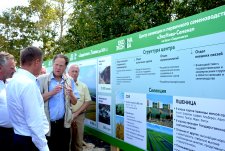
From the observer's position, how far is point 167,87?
4086mm

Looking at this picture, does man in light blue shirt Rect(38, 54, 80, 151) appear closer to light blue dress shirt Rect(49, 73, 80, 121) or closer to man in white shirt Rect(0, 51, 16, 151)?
light blue dress shirt Rect(49, 73, 80, 121)

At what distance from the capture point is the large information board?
335 cm

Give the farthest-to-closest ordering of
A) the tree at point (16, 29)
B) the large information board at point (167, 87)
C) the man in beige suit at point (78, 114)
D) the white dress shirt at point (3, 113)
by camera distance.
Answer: the tree at point (16, 29) → the man in beige suit at point (78, 114) → the white dress shirt at point (3, 113) → the large information board at point (167, 87)

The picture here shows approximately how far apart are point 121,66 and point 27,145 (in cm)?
242

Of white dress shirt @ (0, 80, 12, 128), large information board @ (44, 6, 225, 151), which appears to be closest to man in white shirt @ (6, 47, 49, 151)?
white dress shirt @ (0, 80, 12, 128)

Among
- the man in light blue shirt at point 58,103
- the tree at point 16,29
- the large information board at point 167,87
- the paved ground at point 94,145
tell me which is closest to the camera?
the large information board at point 167,87

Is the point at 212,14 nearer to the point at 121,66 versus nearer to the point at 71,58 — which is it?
the point at 121,66

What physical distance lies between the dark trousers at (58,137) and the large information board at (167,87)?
912 millimetres

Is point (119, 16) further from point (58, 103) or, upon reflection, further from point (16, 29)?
point (16, 29)

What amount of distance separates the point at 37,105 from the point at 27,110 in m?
0.11

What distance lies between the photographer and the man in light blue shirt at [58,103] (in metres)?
4.77

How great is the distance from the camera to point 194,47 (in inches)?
143

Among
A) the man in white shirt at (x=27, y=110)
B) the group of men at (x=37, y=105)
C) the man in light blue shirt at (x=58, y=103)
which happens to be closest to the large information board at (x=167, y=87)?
the group of men at (x=37, y=105)

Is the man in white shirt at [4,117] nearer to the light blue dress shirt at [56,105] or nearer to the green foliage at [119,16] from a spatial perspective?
the light blue dress shirt at [56,105]
